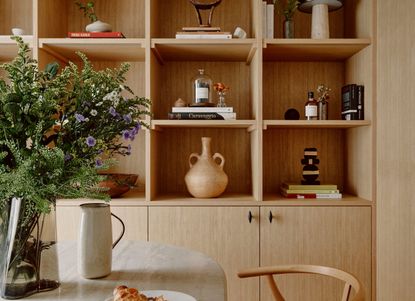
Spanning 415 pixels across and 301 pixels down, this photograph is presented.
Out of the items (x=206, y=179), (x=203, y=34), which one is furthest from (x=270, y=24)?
(x=206, y=179)

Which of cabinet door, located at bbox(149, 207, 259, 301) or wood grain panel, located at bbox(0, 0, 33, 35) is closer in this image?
cabinet door, located at bbox(149, 207, 259, 301)

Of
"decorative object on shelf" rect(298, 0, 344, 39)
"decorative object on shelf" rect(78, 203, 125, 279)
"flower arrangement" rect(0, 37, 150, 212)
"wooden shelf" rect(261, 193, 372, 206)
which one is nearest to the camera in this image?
"flower arrangement" rect(0, 37, 150, 212)

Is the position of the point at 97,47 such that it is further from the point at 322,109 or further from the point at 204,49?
the point at 322,109

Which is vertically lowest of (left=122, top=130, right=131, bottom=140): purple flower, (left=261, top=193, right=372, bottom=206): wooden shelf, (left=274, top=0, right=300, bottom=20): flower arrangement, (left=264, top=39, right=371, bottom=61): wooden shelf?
(left=261, top=193, right=372, bottom=206): wooden shelf

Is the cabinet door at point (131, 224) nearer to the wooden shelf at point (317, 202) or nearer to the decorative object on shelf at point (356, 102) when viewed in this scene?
the wooden shelf at point (317, 202)

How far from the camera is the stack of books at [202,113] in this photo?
2430 millimetres

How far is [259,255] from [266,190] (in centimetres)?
54

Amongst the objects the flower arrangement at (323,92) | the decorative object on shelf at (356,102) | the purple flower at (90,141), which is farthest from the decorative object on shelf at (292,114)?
the purple flower at (90,141)

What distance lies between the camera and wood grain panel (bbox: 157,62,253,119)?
281 centimetres

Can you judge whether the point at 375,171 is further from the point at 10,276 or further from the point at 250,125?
the point at 10,276

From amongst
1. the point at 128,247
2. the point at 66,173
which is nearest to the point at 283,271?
the point at 128,247

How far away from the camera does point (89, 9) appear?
2.68 m

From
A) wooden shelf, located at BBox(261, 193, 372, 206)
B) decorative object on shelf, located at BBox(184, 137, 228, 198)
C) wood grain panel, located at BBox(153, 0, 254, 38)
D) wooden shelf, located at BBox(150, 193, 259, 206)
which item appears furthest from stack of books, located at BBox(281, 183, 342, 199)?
wood grain panel, located at BBox(153, 0, 254, 38)

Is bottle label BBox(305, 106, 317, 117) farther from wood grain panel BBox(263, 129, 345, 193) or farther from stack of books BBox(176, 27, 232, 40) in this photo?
stack of books BBox(176, 27, 232, 40)
